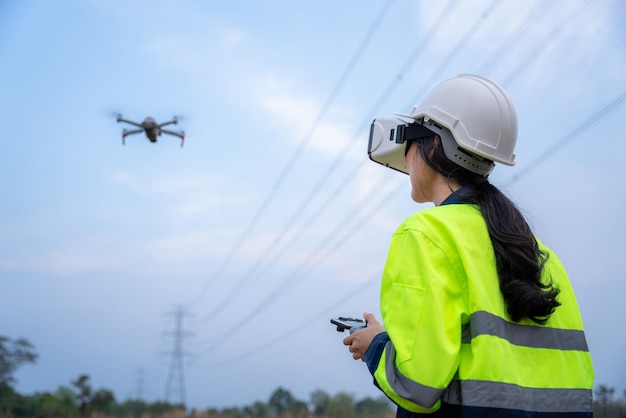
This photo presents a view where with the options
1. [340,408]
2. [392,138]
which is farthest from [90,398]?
[392,138]

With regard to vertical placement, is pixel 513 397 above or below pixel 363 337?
below

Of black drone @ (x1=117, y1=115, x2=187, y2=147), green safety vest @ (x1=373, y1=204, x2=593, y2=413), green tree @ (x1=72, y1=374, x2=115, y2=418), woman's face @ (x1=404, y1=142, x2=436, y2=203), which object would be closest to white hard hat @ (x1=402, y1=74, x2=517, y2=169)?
woman's face @ (x1=404, y1=142, x2=436, y2=203)

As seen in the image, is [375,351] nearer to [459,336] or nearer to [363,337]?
[363,337]

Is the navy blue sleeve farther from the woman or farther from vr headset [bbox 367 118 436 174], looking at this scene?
vr headset [bbox 367 118 436 174]

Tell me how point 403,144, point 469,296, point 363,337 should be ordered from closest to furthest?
1. point 469,296
2. point 363,337
3. point 403,144

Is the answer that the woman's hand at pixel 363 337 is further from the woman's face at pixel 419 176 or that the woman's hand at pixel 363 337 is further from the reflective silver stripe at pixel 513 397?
the woman's face at pixel 419 176

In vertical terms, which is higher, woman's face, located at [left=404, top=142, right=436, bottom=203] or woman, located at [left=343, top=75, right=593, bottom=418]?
woman's face, located at [left=404, top=142, right=436, bottom=203]
